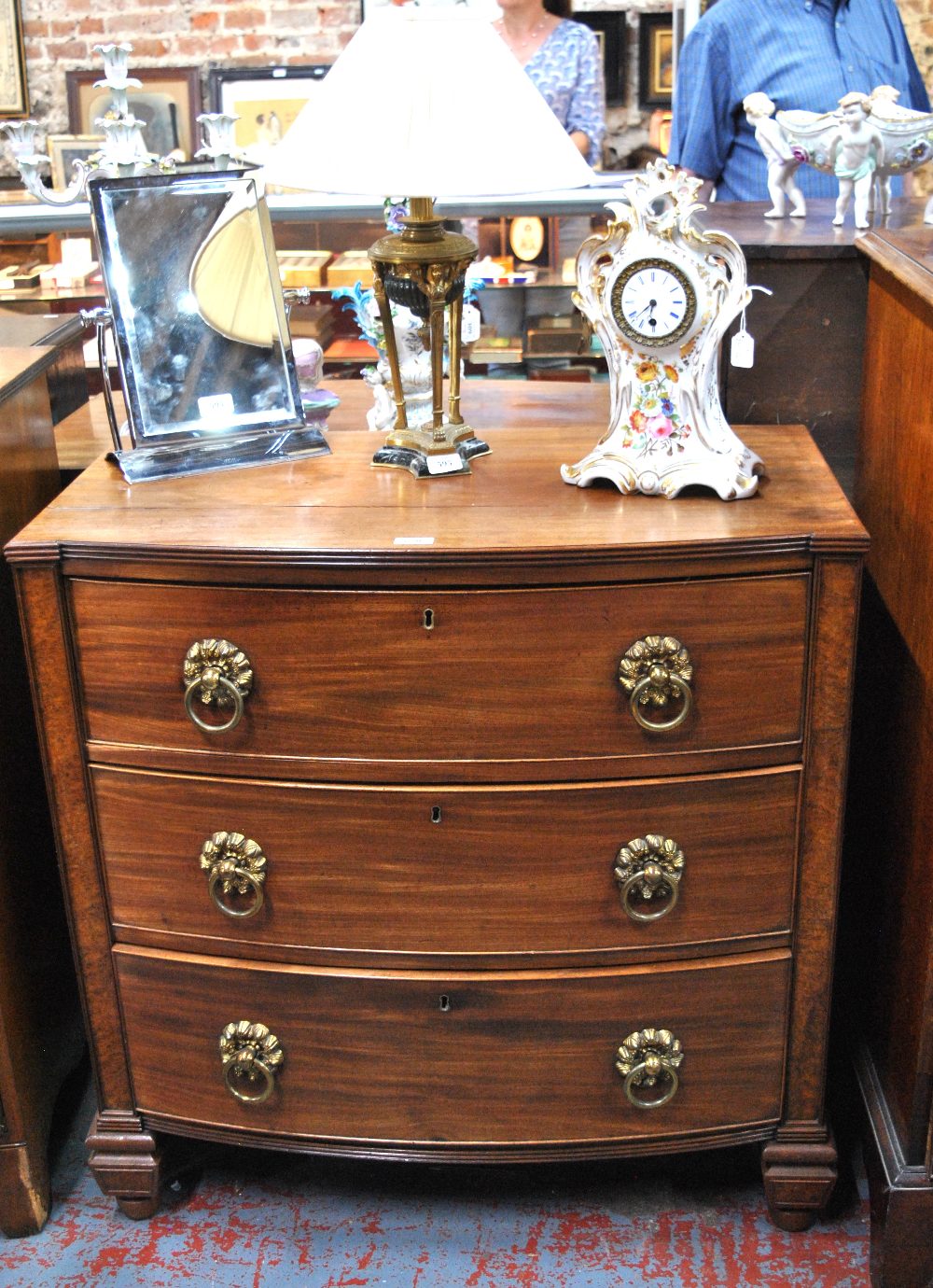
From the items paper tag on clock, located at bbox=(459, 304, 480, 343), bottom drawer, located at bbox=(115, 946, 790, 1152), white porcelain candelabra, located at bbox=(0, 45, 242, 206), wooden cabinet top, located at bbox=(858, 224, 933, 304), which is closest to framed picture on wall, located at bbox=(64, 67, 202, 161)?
white porcelain candelabra, located at bbox=(0, 45, 242, 206)

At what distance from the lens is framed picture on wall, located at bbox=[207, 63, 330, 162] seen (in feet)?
16.0

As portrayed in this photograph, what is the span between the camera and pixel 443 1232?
70.1 inches

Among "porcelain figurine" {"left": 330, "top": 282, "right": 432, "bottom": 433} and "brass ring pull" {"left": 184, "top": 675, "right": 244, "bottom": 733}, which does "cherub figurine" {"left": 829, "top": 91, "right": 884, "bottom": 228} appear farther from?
"brass ring pull" {"left": 184, "top": 675, "right": 244, "bottom": 733}

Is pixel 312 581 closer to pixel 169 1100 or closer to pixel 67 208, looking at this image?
pixel 169 1100

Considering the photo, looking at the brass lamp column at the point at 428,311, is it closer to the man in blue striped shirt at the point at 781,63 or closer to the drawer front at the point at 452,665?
the drawer front at the point at 452,665

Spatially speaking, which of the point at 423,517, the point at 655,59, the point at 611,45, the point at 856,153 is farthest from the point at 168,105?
the point at 423,517

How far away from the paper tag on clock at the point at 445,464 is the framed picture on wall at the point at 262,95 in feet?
11.7

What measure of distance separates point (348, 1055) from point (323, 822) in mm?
315

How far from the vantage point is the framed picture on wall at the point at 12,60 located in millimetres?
5180

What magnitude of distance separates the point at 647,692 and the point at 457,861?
29cm

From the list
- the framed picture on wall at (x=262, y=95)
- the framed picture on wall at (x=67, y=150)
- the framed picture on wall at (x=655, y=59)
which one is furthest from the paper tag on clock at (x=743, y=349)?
the framed picture on wall at (x=655, y=59)

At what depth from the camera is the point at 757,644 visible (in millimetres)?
1483

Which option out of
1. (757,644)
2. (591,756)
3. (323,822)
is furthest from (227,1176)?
(757,644)

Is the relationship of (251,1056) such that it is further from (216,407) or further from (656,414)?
(656,414)
